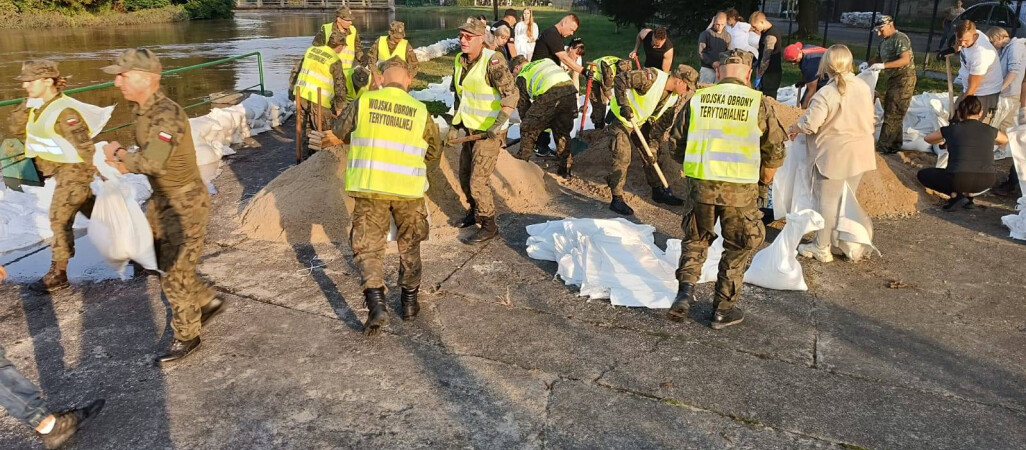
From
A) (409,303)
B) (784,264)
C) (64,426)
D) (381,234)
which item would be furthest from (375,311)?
(784,264)

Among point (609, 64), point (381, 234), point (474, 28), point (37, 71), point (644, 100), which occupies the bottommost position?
point (381, 234)

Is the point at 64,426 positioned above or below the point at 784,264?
below

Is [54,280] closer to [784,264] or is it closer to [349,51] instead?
[349,51]

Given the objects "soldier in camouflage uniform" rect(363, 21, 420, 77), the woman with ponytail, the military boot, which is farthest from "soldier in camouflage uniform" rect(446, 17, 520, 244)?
the military boot

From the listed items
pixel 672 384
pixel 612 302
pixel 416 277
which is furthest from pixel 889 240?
pixel 416 277

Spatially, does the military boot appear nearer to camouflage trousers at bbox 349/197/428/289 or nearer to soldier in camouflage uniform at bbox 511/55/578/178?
camouflage trousers at bbox 349/197/428/289

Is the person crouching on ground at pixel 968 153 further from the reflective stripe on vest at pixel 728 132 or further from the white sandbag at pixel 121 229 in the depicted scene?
the white sandbag at pixel 121 229

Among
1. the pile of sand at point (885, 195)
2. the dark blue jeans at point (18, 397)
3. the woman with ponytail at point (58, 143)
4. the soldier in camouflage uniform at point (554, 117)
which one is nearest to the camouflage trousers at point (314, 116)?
the soldier in camouflage uniform at point (554, 117)

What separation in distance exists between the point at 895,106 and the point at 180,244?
8046mm

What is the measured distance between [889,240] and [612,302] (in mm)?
2939

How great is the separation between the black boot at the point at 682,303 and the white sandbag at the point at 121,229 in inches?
126

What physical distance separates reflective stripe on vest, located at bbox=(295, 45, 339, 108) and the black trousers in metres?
6.48

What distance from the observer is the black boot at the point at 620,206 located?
706cm

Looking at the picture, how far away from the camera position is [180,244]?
4.21 metres
